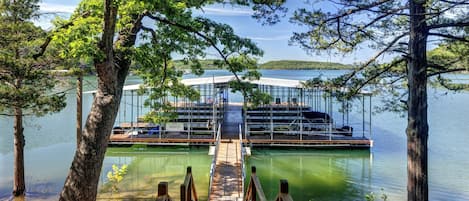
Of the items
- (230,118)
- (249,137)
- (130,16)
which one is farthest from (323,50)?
(230,118)

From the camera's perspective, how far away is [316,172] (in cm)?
1330

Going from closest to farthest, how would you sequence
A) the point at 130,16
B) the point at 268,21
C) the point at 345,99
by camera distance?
the point at 130,16, the point at 268,21, the point at 345,99

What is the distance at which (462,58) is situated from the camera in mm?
5883

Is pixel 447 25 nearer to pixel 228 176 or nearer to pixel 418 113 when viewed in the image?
pixel 418 113

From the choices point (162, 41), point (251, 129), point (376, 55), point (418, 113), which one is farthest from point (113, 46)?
point (251, 129)

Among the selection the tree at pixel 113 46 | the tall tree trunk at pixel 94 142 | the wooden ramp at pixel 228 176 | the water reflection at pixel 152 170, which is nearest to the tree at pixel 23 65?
the tree at pixel 113 46

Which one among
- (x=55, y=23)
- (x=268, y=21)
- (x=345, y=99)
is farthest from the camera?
(x=345, y=99)

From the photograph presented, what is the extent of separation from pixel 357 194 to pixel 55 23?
366 inches

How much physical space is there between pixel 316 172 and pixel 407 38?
7.83m

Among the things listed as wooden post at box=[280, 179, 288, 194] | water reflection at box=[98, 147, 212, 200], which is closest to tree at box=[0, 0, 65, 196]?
water reflection at box=[98, 147, 212, 200]

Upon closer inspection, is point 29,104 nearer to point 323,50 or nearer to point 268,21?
point 268,21

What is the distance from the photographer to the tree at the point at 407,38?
581 cm

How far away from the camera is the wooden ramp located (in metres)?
8.18

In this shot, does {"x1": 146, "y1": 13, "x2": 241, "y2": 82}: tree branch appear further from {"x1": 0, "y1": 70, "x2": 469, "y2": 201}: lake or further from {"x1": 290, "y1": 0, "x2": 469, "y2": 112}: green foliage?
{"x1": 0, "y1": 70, "x2": 469, "y2": 201}: lake
